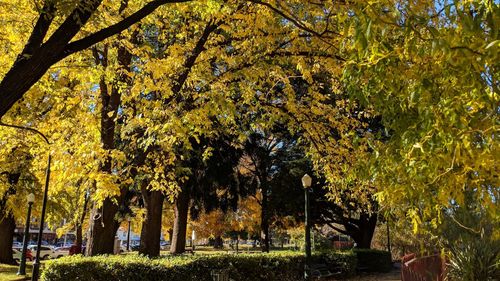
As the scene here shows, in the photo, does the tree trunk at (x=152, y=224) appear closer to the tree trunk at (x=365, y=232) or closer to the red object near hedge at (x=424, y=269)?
the red object near hedge at (x=424, y=269)

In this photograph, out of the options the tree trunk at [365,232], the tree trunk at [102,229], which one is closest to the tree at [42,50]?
the tree trunk at [102,229]

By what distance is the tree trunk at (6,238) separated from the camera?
26516mm

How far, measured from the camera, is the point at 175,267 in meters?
13.3

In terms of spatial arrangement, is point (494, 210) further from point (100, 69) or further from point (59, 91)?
point (59, 91)

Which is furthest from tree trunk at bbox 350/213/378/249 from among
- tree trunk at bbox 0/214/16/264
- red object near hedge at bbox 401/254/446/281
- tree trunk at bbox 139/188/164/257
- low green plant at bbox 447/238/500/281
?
tree trunk at bbox 0/214/16/264

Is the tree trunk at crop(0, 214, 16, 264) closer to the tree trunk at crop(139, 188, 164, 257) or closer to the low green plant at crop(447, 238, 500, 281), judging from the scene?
the tree trunk at crop(139, 188, 164, 257)

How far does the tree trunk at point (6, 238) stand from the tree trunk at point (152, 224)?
1136 cm

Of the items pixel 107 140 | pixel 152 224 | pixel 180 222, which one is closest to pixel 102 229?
pixel 107 140

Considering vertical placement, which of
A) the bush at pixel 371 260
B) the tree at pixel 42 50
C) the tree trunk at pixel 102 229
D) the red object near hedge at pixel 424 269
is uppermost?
the tree at pixel 42 50

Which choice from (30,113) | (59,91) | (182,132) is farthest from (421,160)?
(30,113)

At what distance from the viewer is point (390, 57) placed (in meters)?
3.10

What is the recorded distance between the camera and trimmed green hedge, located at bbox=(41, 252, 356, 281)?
11656 millimetres

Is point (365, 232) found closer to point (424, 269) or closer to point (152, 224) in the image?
point (152, 224)

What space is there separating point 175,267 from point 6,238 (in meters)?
18.3
